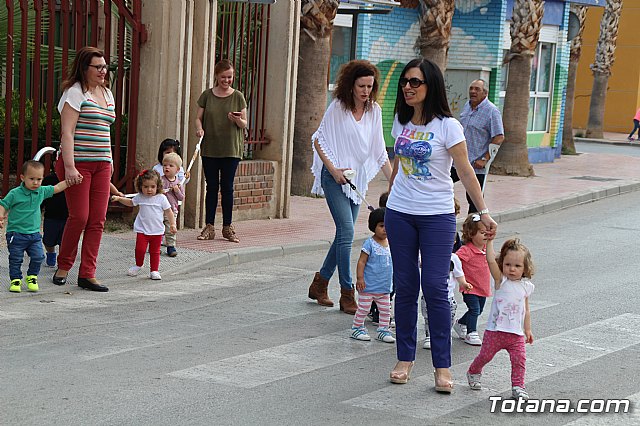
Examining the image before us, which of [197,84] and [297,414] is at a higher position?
[197,84]

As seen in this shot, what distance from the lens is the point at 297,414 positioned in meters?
6.08

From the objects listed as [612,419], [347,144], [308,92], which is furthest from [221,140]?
[612,419]

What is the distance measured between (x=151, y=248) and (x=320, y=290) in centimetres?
185

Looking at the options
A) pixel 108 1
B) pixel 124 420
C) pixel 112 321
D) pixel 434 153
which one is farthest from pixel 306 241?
pixel 124 420

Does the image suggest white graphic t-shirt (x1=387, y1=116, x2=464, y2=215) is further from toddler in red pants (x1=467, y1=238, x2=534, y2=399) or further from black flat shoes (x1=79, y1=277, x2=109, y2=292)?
black flat shoes (x1=79, y1=277, x2=109, y2=292)

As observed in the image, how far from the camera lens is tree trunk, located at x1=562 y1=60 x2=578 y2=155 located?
28391 millimetres

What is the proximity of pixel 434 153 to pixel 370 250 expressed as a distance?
5.14 feet

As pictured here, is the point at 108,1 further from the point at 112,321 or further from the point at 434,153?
the point at 434,153

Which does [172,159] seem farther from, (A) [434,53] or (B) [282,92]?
(A) [434,53]

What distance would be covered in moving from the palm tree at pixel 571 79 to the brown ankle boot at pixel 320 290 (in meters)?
18.7

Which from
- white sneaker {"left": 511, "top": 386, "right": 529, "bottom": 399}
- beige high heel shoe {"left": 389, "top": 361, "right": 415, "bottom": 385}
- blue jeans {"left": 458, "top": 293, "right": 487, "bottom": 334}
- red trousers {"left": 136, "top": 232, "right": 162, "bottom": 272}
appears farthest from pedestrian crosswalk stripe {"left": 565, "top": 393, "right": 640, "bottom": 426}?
red trousers {"left": 136, "top": 232, "right": 162, "bottom": 272}

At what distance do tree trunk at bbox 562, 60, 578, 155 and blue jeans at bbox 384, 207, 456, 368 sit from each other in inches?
875

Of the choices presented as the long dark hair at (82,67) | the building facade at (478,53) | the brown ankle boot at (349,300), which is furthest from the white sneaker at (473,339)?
the building facade at (478,53)

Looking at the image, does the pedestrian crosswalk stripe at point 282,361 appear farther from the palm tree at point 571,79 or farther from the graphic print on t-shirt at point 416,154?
the palm tree at point 571,79
